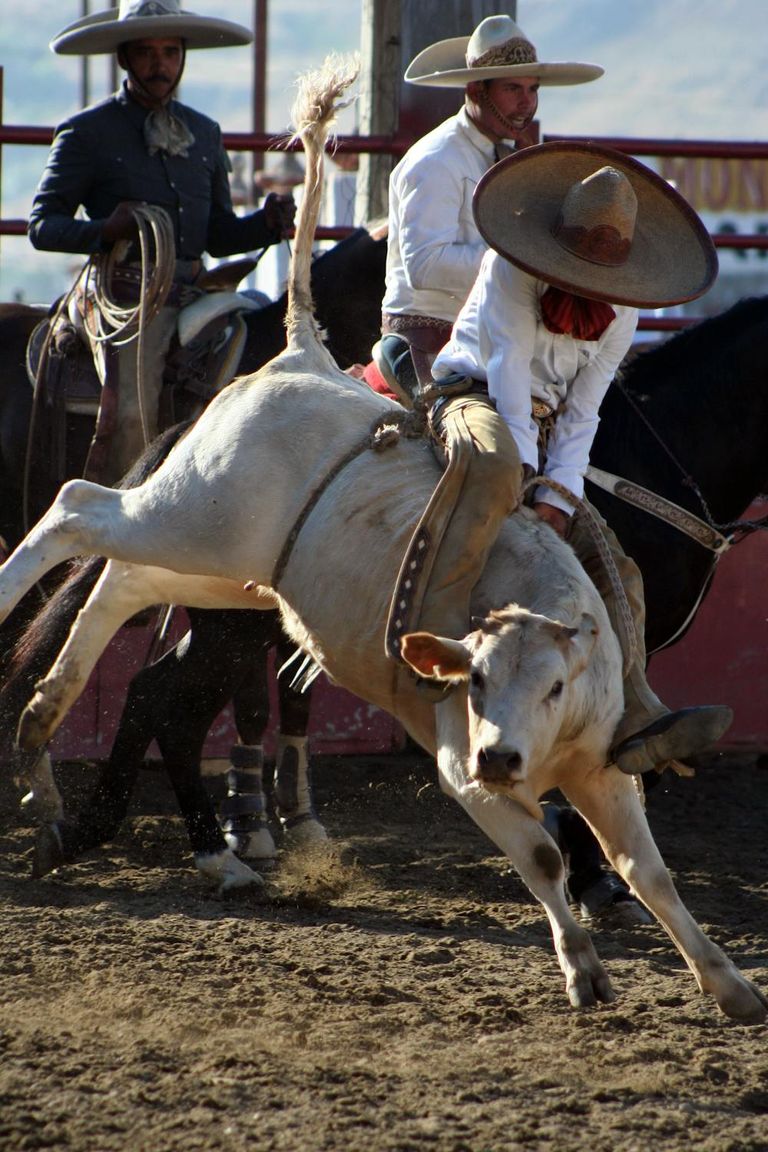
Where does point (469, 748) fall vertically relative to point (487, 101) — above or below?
below

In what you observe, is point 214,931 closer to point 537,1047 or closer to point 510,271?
point 537,1047

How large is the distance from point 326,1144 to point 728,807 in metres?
3.75

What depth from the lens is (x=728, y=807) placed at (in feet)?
20.6

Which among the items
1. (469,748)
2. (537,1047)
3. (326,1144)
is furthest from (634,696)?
(326,1144)

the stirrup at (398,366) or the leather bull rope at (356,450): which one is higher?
the stirrup at (398,366)

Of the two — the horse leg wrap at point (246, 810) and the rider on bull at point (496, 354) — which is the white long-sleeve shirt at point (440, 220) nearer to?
the rider on bull at point (496, 354)

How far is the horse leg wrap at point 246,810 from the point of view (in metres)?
5.14

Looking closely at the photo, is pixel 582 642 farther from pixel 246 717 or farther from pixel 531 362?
pixel 246 717

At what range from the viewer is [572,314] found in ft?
13.0

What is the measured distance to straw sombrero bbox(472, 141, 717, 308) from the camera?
3.87 m

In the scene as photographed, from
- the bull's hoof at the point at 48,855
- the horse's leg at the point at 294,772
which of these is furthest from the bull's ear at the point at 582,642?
the bull's hoof at the point at 48,855

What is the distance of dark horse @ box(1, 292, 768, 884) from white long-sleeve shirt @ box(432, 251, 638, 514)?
88 cm

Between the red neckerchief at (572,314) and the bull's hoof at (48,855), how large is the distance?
219cm

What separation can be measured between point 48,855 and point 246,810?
709 millimetres
